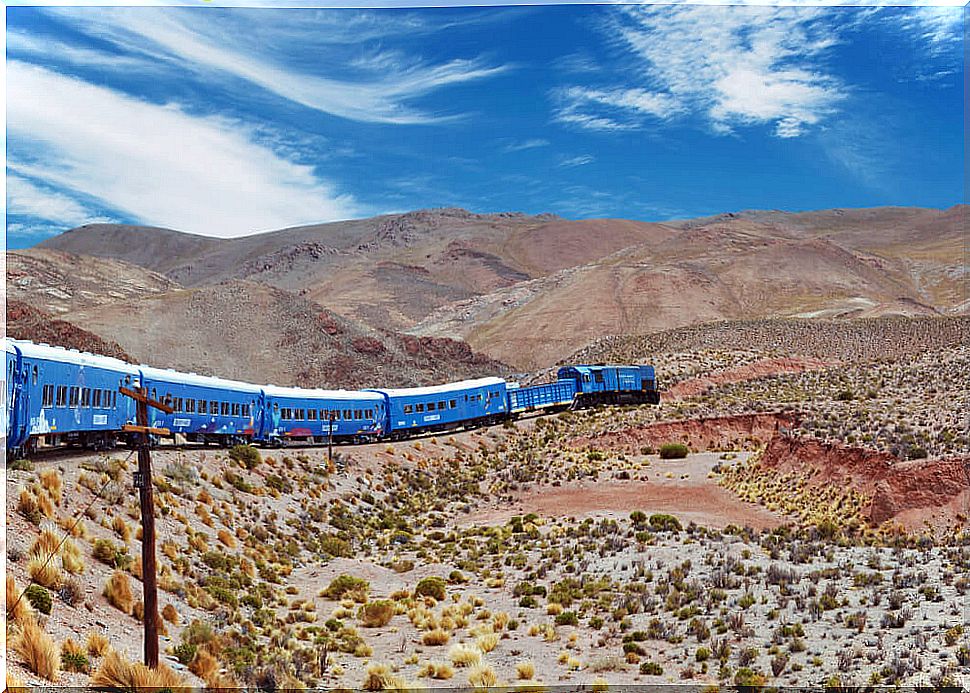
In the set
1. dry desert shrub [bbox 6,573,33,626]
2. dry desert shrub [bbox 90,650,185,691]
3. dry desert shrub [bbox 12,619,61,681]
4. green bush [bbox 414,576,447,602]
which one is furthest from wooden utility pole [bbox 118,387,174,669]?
green bush [bbox 414,576,447,602]

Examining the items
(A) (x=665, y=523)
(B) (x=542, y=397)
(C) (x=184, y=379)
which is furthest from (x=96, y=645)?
(B) (x=542, y=397)

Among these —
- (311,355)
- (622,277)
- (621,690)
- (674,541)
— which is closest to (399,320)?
(622,277)

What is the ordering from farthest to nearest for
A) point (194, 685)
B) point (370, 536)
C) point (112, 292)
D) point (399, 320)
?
1. point (399, 320)
2. point (112, 292)
3. point (370, 536)
4. point (194, 685)

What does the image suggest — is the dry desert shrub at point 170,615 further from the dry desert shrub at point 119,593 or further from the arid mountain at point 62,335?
the arid mountain at point 62,335

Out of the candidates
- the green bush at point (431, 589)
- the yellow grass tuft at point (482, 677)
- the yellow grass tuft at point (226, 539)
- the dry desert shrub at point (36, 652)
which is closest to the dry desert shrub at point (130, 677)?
the dry desert shrub at point (36, 652)

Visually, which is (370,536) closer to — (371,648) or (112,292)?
(371,648)

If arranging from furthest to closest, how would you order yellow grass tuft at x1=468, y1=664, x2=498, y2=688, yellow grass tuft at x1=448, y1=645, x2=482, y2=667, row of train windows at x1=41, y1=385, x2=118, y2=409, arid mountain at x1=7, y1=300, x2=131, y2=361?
arid mountain at x1=7, y1=300, x2=131, y2=361 < row of train windows at x1=41, y1=385, x2=118, y2=409 < yellow grass tuft at x1=448, y1=645, x2=482, y2=667 < yellow grass tuft at x1=468, y1=664, x2=498, y2=688

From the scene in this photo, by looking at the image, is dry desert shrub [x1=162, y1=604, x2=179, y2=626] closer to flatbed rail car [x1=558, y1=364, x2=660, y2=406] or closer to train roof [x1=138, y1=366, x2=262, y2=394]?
train roof [x1=138, y1=366, x2=262, y2=394]

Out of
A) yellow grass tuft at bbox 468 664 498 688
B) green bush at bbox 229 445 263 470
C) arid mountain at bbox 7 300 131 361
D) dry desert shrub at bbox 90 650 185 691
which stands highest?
arid mountain at bbox 7 300 131 361
